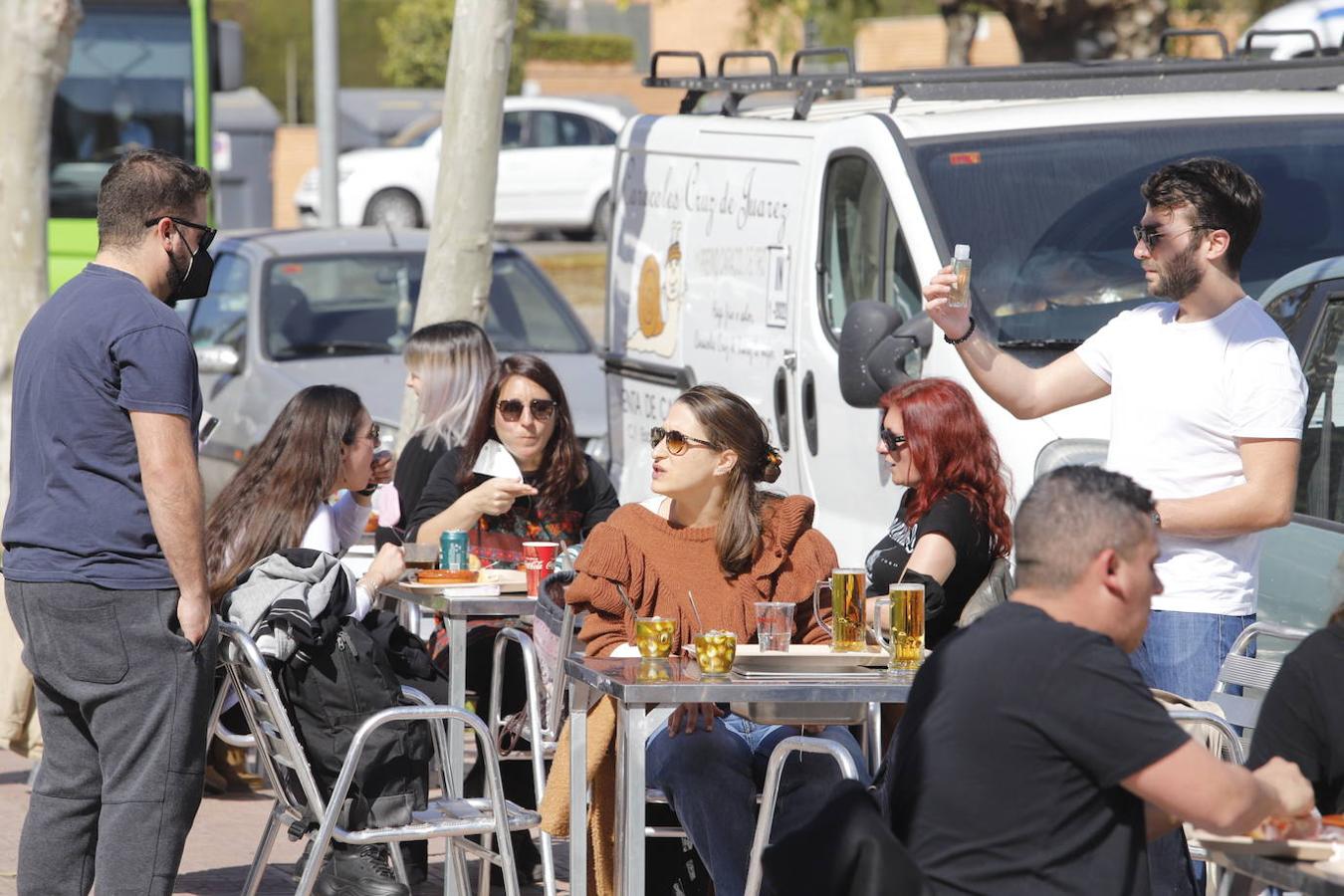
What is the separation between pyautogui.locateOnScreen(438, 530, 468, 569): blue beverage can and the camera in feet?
20.9

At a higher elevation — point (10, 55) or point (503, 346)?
point (10, 55)

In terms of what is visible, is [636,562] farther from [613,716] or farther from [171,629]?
[171,629]

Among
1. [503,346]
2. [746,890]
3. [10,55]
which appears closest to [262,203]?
[503,346]

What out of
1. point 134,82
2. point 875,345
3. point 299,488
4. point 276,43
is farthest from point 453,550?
point 276,43

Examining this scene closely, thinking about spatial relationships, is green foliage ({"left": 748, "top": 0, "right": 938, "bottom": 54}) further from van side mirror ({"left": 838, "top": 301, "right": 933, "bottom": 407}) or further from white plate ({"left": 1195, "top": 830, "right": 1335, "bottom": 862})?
white plate ({"left": 1195, "top": 830, "right": 1335, "bottom": 862})

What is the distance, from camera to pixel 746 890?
4.56 metres

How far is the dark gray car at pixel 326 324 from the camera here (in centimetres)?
1089

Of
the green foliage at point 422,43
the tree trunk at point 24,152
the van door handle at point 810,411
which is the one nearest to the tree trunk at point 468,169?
the tree trunk at point 24,152

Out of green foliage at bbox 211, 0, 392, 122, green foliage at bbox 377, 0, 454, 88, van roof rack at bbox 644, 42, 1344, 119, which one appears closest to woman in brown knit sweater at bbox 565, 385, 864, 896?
van roof rack at bbox 644, 42, 1344, 119

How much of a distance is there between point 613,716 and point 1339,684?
1.87 metres

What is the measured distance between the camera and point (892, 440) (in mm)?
5680

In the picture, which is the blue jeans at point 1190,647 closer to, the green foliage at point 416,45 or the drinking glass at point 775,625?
the drinking glass at point 775,625

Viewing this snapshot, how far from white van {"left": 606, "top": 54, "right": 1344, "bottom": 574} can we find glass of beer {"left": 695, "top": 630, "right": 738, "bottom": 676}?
178cm

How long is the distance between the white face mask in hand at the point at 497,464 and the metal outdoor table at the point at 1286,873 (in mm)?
3682
